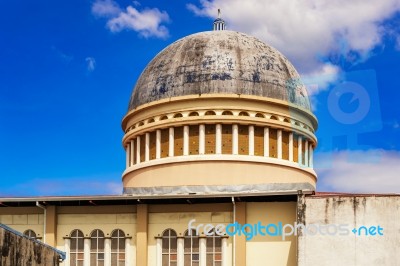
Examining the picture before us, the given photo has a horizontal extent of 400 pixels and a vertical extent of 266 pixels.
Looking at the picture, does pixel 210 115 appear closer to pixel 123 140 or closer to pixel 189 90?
pixel 189 90

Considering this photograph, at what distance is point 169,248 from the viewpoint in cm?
4022

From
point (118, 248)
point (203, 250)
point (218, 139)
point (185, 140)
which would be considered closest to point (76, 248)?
point (118, 248)

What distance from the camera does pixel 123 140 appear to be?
5106 cm

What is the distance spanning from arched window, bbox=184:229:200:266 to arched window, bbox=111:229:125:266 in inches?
125

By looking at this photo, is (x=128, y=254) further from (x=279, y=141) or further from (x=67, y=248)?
(x=279, y=141)

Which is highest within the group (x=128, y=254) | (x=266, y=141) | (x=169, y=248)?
(x=266, y=141)

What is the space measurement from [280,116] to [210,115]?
4119 millimetres

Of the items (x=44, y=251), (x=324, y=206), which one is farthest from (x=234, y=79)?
(x=44, y=251)

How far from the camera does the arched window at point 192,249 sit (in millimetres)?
39812

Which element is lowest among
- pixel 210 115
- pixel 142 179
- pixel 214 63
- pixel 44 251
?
pixel 44 251

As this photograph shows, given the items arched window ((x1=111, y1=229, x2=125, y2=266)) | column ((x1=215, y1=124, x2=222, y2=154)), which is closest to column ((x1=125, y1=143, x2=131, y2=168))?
column ((x1=215, y1=124, x2=222, y2=154))

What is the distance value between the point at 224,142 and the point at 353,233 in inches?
436

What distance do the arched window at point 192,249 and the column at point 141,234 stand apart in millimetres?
1989

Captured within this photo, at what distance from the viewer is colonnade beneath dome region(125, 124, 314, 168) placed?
150ft
